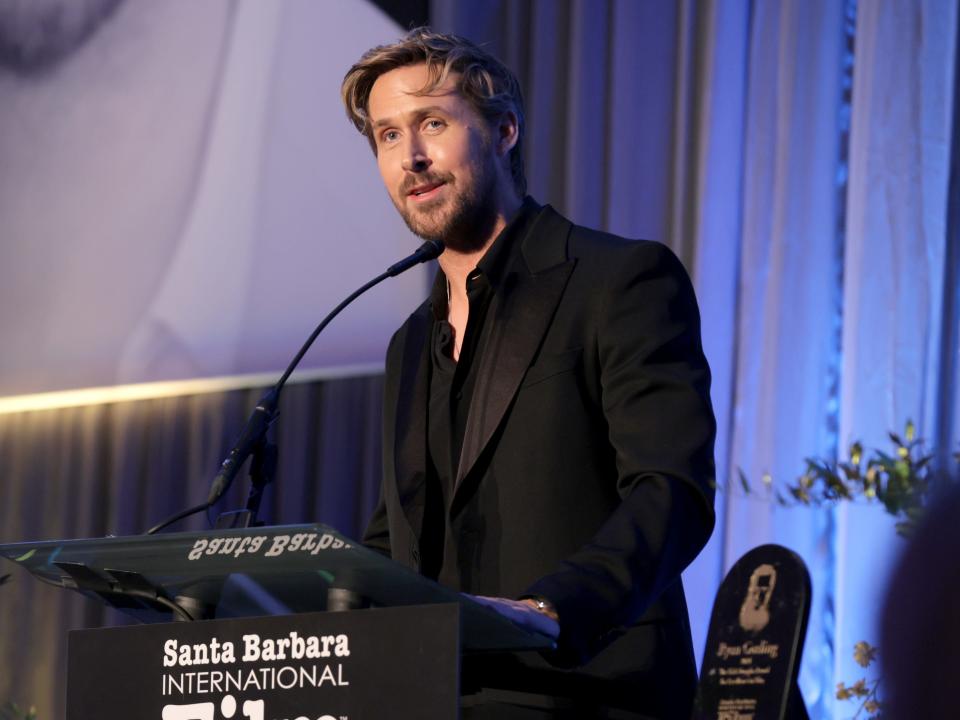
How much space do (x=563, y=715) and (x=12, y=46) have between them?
382cm

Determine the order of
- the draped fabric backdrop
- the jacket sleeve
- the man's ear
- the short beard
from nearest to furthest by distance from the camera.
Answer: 1. the jacket sleeve
2. the short beard
3. the man's ear
4. the draped fabric backdrop

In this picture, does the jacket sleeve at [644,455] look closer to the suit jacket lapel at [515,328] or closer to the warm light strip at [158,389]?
the suit jacket lapel at [515,328]

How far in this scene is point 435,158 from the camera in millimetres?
2180

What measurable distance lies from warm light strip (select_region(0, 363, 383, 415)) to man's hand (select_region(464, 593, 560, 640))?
111 inches

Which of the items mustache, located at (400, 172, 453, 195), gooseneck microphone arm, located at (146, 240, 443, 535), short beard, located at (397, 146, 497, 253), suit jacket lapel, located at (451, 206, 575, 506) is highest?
mustache, located at (400, 172, 453, 195)

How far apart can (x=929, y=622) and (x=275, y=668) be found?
941 mm

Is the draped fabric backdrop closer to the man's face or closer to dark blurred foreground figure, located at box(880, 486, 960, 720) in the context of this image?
the man's face

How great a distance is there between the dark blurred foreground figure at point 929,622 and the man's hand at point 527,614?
764 millimetres

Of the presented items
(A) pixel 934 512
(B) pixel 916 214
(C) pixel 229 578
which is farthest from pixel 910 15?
(A) pixel 934 512

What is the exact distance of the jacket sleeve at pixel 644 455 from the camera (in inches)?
56.7

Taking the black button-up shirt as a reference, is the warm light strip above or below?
above

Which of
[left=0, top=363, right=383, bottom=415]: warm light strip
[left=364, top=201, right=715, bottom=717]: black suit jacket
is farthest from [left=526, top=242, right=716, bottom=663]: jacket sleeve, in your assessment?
Answer: [left=0, top=363, right=383, bottom=415]: warm light strip

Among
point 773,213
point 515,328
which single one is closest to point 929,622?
point 515,328

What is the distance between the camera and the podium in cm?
125
